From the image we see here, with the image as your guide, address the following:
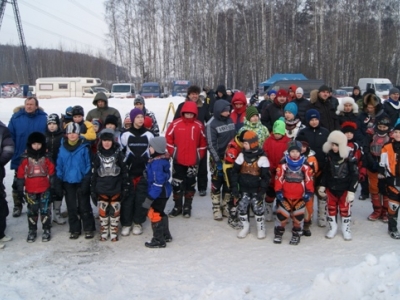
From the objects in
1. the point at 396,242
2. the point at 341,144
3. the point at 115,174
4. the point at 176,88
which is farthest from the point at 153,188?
the point at 176,88

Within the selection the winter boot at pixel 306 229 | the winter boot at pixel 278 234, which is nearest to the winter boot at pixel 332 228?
the winter boot at pixel 306 229

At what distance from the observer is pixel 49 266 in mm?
4422

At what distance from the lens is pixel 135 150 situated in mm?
5371

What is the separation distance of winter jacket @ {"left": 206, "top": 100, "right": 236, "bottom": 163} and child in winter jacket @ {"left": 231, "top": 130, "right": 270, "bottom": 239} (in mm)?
703

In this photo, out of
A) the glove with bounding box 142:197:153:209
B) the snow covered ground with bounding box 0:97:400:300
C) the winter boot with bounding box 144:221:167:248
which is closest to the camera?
the snow covered ground with bounding box 0:97:400:300

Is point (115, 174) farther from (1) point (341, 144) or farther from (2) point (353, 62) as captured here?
(2) point (353, 62)

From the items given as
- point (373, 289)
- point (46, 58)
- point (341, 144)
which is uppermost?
point (46, 58)

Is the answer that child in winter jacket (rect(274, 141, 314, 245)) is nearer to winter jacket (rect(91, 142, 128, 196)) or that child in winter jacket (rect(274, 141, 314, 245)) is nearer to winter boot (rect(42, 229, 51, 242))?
winter jacket (rect(91, 142, 128, 196))

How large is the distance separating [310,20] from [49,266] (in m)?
40.3

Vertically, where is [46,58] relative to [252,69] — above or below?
above

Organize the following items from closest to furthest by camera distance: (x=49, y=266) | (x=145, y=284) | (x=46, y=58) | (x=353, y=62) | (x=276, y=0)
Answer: (x=145, y=284), (x=49, y=266), (x=276, y=0), (x=353, y=62), (x=46, y=58)

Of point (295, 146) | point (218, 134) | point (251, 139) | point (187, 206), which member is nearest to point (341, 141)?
point (295, 146)

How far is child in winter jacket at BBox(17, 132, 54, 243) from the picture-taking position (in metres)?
5.00

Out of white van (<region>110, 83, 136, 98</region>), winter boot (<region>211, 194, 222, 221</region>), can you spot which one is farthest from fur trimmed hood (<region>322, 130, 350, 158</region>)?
white van (<region>110, 83, 136, 98</region>)
